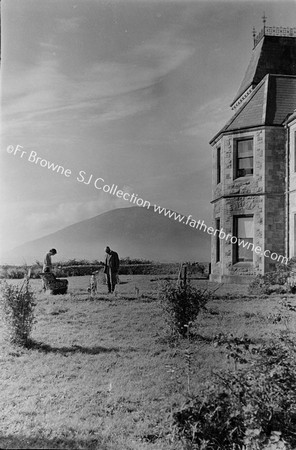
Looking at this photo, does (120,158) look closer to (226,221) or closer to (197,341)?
(226,221)

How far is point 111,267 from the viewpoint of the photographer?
3.38 m

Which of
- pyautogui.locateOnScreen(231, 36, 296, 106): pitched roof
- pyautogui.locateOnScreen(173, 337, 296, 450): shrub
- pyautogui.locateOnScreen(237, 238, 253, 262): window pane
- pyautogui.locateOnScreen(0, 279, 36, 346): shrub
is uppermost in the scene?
pyautogui.locateOnScreen(231, 36, 296, 106): pitched roof

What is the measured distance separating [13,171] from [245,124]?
209 cm

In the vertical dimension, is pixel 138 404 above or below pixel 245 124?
below

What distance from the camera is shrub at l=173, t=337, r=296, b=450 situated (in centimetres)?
295

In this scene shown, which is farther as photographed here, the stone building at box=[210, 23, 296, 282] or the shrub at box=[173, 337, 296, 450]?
the stone building at box=[210, 23, 296, 282]

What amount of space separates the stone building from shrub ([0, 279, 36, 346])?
1565 millimetres

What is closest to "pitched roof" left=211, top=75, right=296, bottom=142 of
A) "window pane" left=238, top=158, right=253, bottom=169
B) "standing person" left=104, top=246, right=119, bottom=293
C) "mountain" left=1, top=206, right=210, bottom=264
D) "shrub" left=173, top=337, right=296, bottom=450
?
"window pane" left=238, top=158, right=253, bottom=169

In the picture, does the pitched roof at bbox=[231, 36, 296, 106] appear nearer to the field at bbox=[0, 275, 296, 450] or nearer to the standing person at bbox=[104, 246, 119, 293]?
the standing person at bbox=[104, 246, 119, 293]

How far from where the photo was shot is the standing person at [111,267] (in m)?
3.35

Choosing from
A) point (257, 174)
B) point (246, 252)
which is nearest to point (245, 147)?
point (257, 174)

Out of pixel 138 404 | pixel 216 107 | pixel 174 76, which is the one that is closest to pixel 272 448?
pixel 138 404

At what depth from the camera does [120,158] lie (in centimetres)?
356

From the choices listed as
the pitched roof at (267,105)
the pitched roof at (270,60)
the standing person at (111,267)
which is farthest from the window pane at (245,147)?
the standing person at (111,267)
